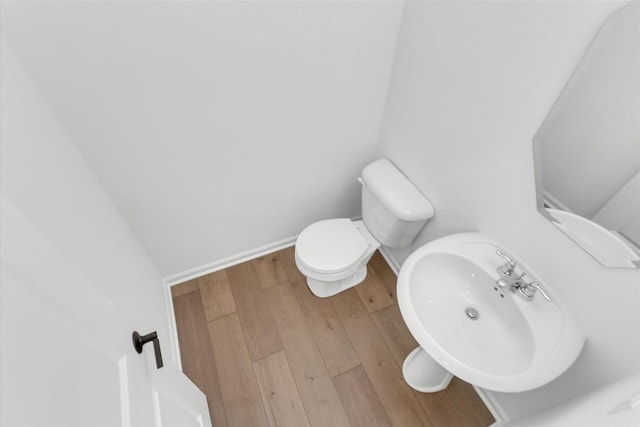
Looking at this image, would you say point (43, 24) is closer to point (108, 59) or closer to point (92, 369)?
point (108, 59)

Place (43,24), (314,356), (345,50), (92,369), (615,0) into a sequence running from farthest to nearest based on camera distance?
(314,356) < (345,50) < (43,24) < (615,0) < (92,369)

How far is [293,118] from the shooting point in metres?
1.45

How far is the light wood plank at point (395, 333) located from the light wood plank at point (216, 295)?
→ 83 cm

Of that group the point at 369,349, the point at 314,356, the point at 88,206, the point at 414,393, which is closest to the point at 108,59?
the point at 88,206

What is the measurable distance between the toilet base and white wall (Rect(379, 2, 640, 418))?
25.6 inches

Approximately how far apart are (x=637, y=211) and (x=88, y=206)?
1.58m

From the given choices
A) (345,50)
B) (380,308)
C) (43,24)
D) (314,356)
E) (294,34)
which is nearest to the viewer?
(43,24)

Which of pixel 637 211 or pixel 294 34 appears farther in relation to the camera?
pixel 294 34

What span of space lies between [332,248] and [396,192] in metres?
0.43

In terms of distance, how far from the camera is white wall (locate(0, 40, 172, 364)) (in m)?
0.68

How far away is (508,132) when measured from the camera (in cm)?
104

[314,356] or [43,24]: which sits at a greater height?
[43,24]

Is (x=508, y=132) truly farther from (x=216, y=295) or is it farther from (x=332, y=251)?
(x=216, y=295)

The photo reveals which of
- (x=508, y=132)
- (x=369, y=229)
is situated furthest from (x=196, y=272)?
(x=508, y=132)
